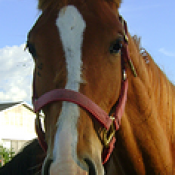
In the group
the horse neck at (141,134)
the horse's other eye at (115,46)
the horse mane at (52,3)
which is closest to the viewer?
the horse's other eye at (115,46)

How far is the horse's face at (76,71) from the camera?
2.00 meters

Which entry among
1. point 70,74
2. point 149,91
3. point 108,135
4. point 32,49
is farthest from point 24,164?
point 70,74

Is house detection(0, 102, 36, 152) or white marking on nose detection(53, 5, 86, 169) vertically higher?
house detection(0, 102, 36, 152)

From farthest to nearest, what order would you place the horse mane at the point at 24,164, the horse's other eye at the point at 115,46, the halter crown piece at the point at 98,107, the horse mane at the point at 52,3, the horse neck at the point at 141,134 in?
the horse mane at the point at 24,164
the horse neck at the point at 141,134
the horse mane at the point at 52,3
the horse's other eye at the point at 115,46
the halter crown piece at the point at 98,107

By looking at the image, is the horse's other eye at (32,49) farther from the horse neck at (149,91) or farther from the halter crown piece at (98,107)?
the horse neck at (149,91)

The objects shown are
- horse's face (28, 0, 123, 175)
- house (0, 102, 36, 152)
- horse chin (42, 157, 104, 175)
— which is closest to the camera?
horse chin (42, 157, 104, 175)

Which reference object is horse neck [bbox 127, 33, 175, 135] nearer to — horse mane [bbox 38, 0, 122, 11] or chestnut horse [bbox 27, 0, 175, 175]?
chestnut horse [bbox 27, 0, 175, 175]

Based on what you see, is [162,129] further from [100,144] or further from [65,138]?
[65,138]

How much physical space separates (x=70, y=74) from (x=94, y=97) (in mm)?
296

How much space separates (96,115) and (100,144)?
0.93 ft

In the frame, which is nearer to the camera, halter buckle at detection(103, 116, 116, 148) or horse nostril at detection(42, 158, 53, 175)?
horse nostril at detection(42, 158, 53, 175)

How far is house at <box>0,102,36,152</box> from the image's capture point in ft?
77.8

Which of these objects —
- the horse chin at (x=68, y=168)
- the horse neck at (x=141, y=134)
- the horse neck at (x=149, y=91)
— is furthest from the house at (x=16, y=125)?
the horse chin at (x=68, y=168)

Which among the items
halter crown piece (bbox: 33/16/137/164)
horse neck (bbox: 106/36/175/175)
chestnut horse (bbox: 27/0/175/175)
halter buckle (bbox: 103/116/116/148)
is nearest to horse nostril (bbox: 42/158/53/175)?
chestnut horse (bbox: 27/0/175/175)
